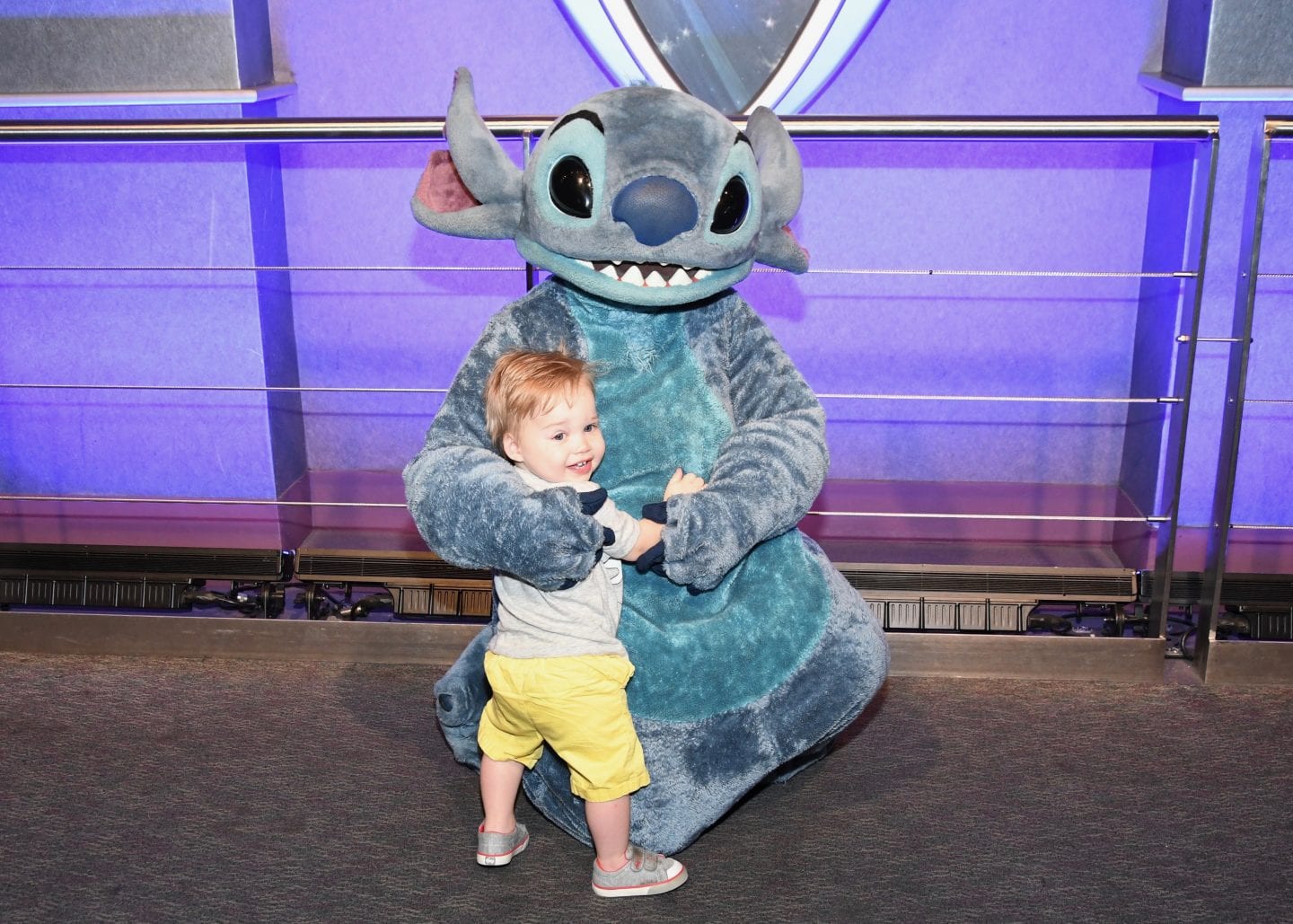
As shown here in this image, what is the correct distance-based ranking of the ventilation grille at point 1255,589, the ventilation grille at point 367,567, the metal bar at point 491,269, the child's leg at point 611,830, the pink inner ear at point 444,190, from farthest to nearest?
the ventilation grille at point 367,567 → the ventilation grille at point 1255,589 → the metal bar at point 491,269 → the pink inner ear at point 444,190 → the child's leg at point 611,830

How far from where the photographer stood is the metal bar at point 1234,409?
210 cm

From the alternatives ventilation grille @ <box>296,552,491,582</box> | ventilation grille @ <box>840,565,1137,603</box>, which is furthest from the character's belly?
ventilation grille @ <box>296,552,491,582</box>

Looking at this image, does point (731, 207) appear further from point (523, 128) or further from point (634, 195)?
point (523, 128)

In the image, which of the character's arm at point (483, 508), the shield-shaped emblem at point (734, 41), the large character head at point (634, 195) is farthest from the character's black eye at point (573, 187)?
the shield-shaped emblem at point (734, 41)

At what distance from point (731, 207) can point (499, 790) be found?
2.64 feet

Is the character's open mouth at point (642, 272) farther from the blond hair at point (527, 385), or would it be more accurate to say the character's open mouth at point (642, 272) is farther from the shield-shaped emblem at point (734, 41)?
the shield-shaped emblem at point (734, 41)

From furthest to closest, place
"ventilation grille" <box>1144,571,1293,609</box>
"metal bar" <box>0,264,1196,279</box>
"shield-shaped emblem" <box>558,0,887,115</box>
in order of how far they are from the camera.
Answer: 1. "shield-shaped emblem" <box>558,0,887,115</box>
2. "ventilation grille" <box>1144,571,1293,609</box>
3. "metal bar" <box>0,264,1196,279</box>

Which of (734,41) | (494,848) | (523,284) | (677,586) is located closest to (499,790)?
(494,848)

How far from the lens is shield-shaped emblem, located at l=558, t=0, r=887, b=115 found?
110 inches

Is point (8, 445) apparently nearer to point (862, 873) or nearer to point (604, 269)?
point (604, 269)

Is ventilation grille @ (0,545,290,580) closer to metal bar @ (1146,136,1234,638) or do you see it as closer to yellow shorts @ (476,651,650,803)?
yellow shorts @ (476,651,650,803)

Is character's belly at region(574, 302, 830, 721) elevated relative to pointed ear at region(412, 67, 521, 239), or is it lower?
lower

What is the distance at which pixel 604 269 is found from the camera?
5.59ft

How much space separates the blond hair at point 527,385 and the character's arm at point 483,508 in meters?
0.07
